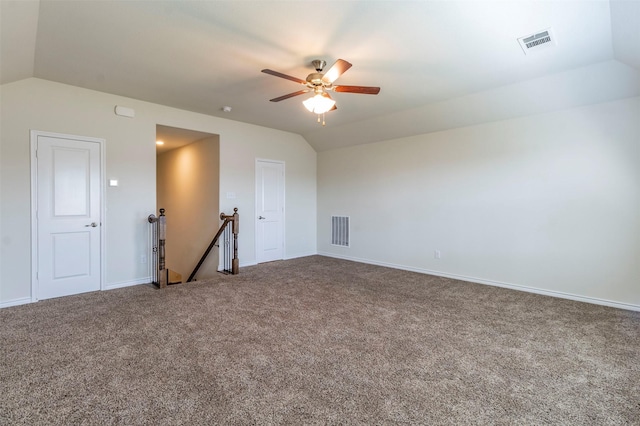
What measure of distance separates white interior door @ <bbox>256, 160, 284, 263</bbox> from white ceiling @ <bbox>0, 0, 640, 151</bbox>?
183cm

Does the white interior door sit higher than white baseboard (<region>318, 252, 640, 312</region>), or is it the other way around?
the white interior door

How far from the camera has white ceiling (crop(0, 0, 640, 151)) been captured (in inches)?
94.3

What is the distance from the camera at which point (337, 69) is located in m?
2.85

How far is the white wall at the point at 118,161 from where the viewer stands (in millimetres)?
3652

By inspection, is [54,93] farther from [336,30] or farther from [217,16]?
[336,30]

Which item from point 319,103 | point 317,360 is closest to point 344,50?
point 319,103

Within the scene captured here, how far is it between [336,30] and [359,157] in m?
3.88

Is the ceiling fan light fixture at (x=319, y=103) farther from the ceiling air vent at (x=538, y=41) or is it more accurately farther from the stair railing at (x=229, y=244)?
the stair railing at (x=229, y=244)

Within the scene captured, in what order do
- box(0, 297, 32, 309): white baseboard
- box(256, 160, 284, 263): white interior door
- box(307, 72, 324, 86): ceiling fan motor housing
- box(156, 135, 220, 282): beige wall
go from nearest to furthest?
1. box(307, 72, 324, 86): ceiling fan motor housing
2. box(0, 297, 32, 309): white baseboard
3. box(156, 135, 220, 282): beige wall
4. box(256, 160, 284, 263): white interior door

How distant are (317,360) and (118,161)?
3.97 meters

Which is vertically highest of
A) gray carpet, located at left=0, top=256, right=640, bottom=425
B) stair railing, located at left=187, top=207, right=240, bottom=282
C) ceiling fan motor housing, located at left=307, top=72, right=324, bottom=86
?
ceiling fan motor housing, located at left=307, top=72, right=324, bottom=86

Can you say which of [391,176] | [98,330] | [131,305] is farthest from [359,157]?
[98,330]

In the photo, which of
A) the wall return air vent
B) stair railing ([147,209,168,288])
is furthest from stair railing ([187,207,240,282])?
the wall return air vent

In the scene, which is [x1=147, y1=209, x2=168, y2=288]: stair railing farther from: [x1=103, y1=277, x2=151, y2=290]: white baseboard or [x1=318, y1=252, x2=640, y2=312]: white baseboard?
[x1=318, y1=252, x2=640, y2=312]: white baseboard
